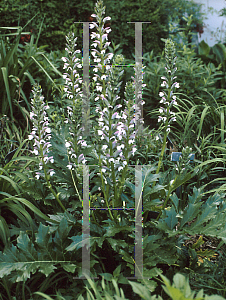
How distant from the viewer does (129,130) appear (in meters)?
1.56

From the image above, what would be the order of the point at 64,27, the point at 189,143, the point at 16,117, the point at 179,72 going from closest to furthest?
the point at 189,143, the point at 16,117, the point at 179,72, the point at 64,27

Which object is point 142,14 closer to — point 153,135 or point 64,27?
point 64,27

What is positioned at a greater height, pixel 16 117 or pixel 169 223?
pixel 16 117

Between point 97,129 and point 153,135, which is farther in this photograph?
point 153,135

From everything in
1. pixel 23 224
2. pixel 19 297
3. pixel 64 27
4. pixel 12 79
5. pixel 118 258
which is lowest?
pixel 19 297

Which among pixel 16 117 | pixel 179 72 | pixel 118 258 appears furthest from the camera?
pixel 179 72

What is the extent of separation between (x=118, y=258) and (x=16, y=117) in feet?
7.27

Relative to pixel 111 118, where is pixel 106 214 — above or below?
below

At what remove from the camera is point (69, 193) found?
1.92 metres

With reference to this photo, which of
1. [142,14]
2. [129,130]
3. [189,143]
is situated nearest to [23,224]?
[129,130]

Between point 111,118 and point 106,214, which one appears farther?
point 106,214

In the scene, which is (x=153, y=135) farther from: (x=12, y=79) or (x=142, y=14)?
(x=142, y=14)

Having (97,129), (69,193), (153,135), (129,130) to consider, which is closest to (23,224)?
(69,193)

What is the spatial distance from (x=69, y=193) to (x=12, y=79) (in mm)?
1757
